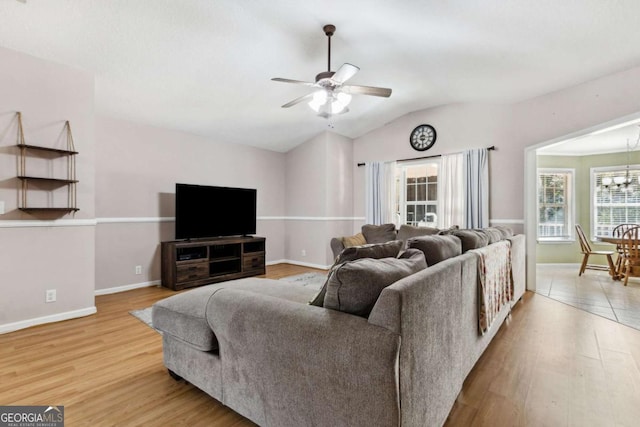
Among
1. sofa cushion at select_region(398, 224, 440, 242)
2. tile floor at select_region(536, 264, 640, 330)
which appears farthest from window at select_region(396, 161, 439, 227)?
tile floor at select_region(536, 264, 640, 330)

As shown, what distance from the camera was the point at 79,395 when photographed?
1806mm

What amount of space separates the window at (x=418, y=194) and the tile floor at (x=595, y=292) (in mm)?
1938

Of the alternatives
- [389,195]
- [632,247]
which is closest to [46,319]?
[389,195]

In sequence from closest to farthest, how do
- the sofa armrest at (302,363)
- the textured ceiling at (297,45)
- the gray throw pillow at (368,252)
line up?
1. the sofa armrest at (302,363)
2. the gray throw pillow at (368,252)
3. the textured ceiling at (297,45)

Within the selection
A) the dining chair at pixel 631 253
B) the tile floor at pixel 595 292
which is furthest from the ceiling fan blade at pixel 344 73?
the dining chair at pixel 631 253

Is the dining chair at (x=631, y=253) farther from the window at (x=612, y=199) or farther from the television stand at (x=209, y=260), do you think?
the television stand at (x=209, y=260)

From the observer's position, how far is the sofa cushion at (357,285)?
1.24 meters

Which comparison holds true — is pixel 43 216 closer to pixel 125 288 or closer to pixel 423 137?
pixel 125 288

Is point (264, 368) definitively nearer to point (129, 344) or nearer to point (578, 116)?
point (129, 344)

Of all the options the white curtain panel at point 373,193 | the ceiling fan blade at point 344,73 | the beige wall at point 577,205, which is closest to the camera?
the ceiling fan blade at point 344,73

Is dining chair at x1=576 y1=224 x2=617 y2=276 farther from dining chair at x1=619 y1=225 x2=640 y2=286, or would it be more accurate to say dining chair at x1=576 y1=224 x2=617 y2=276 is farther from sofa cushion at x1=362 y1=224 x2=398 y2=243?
sofa cushion at x1=362 y1=224 x2=398 y2=243

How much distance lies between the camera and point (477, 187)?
15.7 ft

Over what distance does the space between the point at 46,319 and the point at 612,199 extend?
886cm

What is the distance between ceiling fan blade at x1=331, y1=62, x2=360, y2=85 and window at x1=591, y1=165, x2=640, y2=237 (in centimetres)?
579
